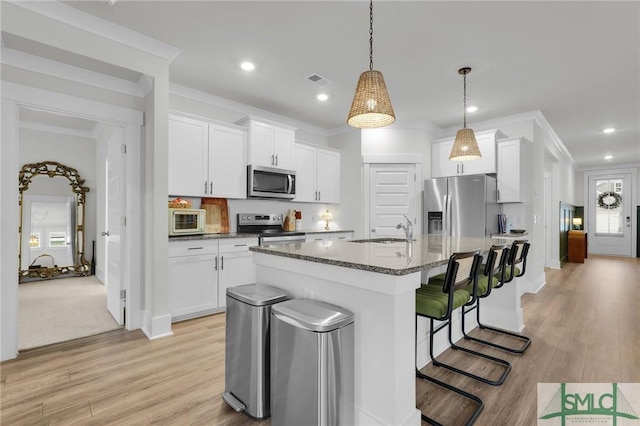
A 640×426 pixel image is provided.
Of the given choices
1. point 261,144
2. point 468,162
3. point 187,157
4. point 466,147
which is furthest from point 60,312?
point 468,162

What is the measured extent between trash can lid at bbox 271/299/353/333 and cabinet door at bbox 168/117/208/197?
247cm

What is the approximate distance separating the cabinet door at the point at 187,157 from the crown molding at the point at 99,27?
757 mm

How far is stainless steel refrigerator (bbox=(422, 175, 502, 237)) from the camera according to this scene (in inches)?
177

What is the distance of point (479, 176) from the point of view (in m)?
4.54

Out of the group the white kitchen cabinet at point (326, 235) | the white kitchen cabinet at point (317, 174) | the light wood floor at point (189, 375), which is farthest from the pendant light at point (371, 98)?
the white kitchen cabinet at point (317, 174)

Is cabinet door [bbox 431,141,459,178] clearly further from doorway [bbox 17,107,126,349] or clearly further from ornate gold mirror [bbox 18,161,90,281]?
ornate gold mirror [bbox 18,161,90,281]

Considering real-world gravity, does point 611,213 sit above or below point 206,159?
below

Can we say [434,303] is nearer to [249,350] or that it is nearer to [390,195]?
[249,350]

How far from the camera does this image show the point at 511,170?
15.1 feet

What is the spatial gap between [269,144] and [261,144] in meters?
0.13

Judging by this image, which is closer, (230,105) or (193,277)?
(193,277)

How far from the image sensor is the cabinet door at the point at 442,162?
5214 mm

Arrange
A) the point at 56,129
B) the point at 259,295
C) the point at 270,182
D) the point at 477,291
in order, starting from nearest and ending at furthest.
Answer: the point at 259,295
the point at 477,291
the point at 270,182
the point at 56,129

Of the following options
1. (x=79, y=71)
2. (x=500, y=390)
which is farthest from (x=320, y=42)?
(x=500, y=390)
